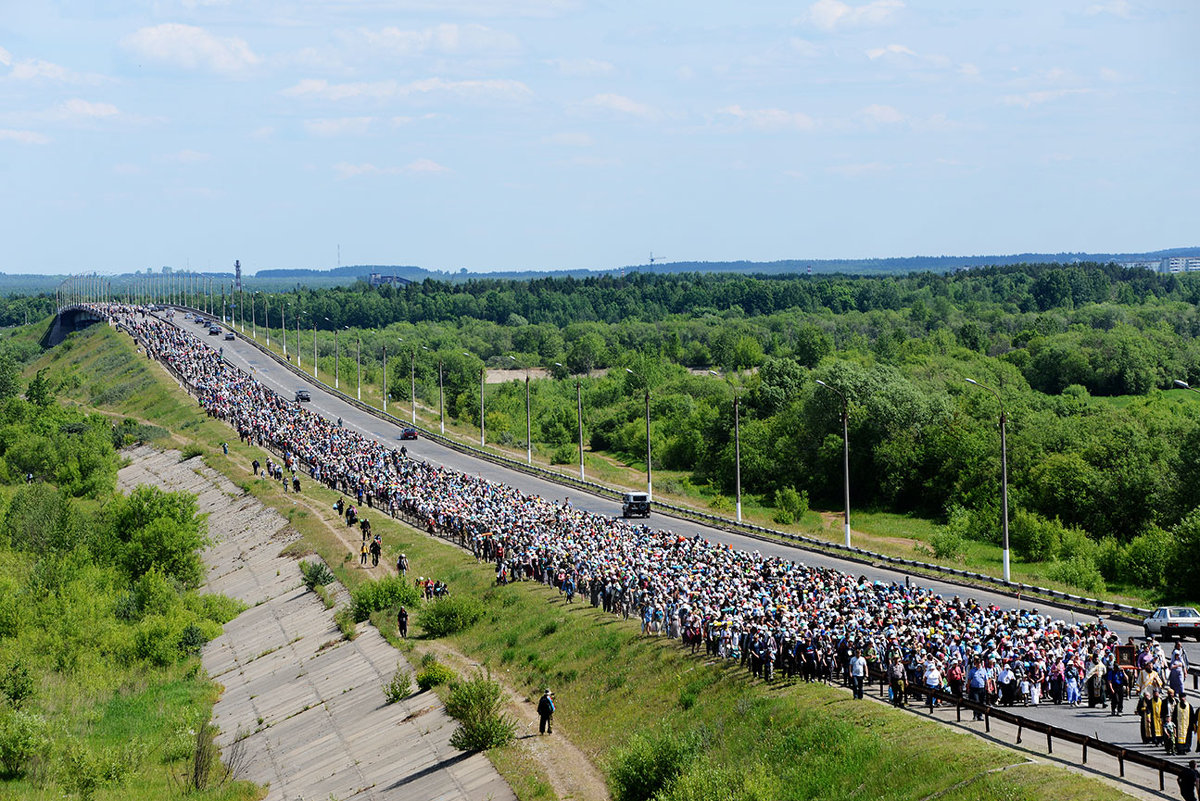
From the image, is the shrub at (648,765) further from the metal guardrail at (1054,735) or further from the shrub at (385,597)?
the shrub at (385,597)

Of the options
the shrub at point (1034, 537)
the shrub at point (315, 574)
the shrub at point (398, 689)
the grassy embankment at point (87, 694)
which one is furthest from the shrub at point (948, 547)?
the grassy embankment at point (87, 694)

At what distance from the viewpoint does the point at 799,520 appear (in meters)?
71.9

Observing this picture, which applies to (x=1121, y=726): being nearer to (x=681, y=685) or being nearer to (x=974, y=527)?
(x=681, y=685)

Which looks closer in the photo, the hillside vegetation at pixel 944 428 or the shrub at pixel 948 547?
the shrub at pixel 948 547

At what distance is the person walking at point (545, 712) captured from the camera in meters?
31.0

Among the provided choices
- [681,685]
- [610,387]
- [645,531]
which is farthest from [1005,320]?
[681,685]

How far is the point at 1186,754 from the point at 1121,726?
8.22ft

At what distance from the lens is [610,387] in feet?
447

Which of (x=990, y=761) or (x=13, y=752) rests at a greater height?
(x=990, y=761)

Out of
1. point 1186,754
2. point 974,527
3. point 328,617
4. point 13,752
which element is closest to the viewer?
point 1186,754

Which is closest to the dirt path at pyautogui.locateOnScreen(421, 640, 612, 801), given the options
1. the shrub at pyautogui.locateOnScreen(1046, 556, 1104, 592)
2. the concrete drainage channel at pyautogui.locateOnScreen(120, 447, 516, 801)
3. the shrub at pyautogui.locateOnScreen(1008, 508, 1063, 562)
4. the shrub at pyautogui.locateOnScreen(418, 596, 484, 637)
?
the concrete drainage channel at pyautogui.locateOnScreen(120, 447, 516, 801)

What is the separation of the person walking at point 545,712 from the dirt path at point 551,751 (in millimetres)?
197

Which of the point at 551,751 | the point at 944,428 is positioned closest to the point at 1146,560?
the point at 551,751

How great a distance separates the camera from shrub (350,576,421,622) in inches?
1764
